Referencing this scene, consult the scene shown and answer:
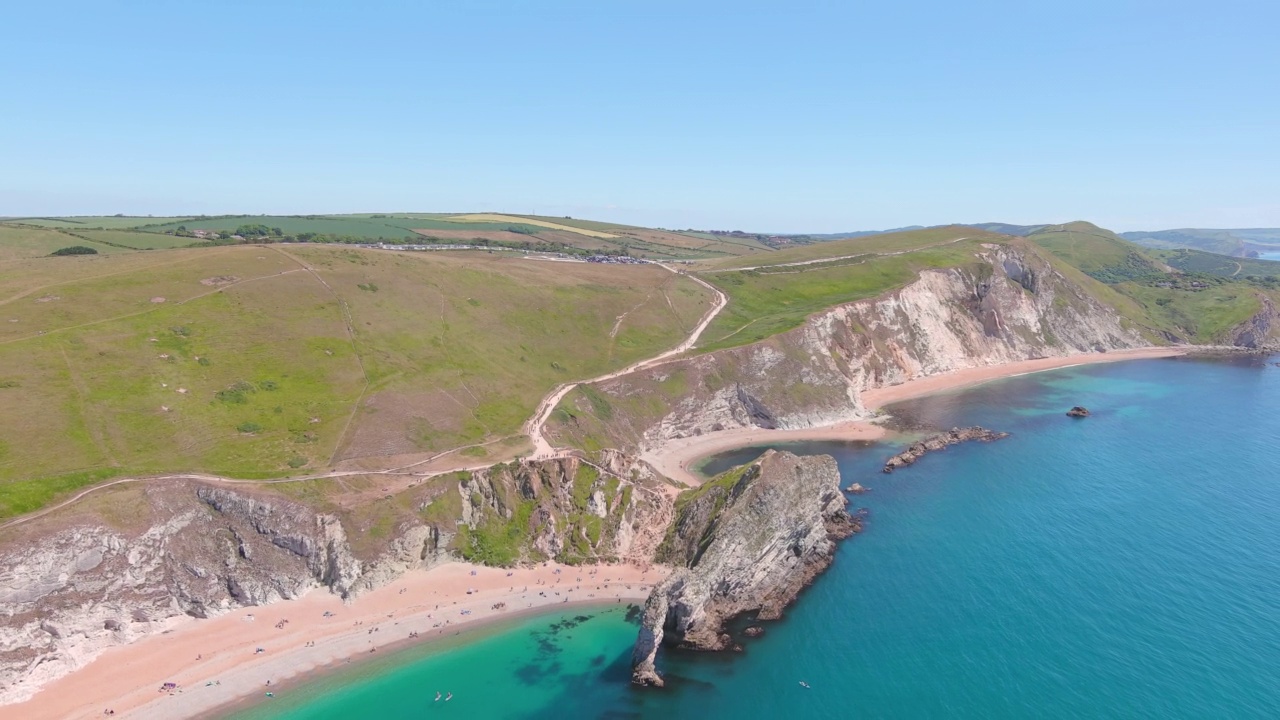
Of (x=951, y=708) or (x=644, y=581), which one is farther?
(x=644, y=581)

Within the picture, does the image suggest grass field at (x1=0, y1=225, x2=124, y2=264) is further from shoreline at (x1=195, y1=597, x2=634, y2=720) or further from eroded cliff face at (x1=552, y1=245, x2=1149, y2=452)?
shoreline at (x1=195, y1=597, x2=634, y2=720)

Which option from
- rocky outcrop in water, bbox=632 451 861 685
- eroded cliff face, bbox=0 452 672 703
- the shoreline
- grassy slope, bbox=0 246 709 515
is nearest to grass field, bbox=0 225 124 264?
grassy slope, bbox=0 246 709 515

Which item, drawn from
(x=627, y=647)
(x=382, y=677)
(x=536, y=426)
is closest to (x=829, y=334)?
(x=536, y=426)

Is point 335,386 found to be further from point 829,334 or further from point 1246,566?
point 1246,566

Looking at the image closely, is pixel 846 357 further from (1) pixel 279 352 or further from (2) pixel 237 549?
(2) pixel 237 549

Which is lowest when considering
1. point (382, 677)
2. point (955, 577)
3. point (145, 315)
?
point (382, 677)

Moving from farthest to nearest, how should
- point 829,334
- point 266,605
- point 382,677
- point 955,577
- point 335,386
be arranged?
point 829,334 → point 335,386 → point 955,577 → point 266,605 → point 382,677

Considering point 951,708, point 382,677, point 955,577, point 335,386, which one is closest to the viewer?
point 951,708

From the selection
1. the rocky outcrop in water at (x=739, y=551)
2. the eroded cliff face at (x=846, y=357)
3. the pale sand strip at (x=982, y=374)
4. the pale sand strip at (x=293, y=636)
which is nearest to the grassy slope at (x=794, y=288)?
the eroded cliff face at (x=846, y=357)
